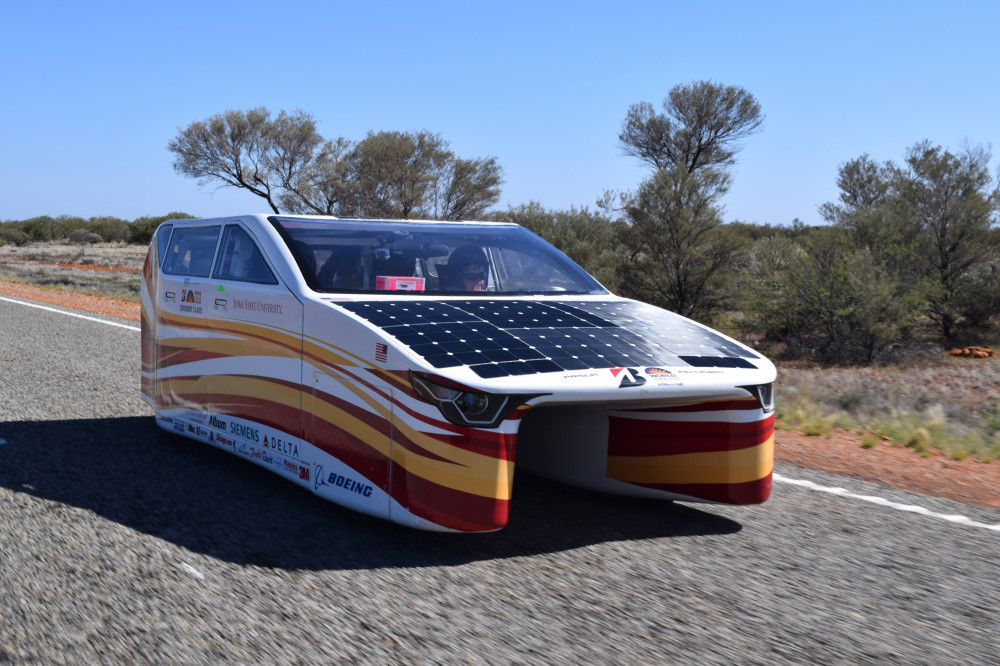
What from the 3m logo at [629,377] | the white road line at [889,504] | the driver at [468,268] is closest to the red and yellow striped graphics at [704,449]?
the 3m logo at [629,377]

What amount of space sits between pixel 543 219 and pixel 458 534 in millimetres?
35083

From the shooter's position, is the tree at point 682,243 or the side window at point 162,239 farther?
the tree at point 682,243

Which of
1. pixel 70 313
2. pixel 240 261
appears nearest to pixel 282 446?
pixel 240 261

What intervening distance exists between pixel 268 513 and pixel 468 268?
195 cm

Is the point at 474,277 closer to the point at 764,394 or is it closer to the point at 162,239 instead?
the point at 764,394

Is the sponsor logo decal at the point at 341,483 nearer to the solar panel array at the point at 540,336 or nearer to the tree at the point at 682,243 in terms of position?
the solar panel array at the point at 540,336

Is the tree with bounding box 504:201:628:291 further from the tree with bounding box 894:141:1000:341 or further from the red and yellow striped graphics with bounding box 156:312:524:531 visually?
the red and yellow striped graphics with bounding box 156:312:524:531

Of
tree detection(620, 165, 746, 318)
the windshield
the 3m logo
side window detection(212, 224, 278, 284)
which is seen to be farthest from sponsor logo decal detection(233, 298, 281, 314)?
tree detection(620, 165, 746, 318)

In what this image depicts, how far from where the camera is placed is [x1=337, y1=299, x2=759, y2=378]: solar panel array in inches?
159

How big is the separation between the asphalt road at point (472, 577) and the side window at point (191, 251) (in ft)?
4.25

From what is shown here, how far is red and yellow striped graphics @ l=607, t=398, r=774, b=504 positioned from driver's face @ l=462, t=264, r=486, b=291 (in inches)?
50.3

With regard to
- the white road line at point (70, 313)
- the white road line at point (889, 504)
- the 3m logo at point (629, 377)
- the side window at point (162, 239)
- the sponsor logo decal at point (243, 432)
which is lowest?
the white road line at point (889, 504)

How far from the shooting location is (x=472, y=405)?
12.4ft

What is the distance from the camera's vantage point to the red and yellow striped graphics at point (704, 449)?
4.50 meters
